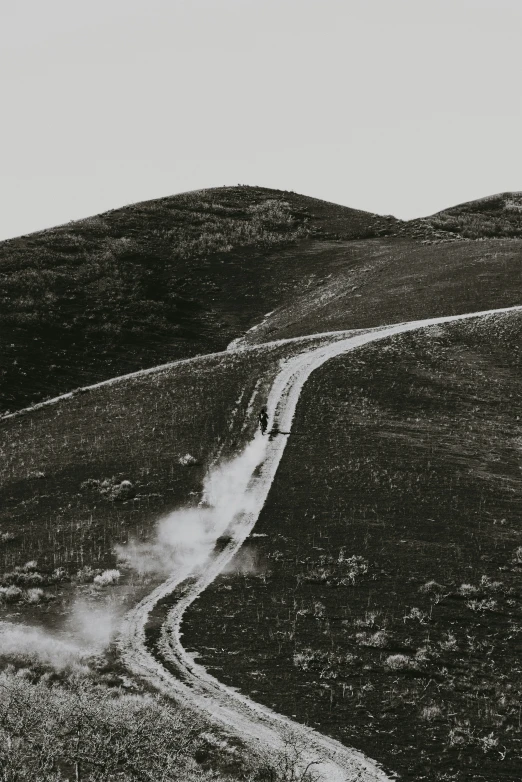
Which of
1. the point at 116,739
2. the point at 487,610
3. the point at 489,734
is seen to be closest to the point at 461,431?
the point at 487,610

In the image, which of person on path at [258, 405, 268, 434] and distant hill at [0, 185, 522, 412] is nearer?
person on path at [258, 405, 268, 434]

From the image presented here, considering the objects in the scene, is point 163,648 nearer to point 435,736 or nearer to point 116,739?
point 116,739

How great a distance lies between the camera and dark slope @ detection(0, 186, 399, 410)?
5953cm

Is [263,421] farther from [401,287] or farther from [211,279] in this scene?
[211,279]

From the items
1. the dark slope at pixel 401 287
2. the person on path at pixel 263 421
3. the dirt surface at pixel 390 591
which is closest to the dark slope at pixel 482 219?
the dark slope at pixel 401 287

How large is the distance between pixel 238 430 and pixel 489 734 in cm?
2297

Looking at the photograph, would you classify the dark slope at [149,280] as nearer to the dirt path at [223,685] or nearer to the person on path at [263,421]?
the person on path at [263,421]

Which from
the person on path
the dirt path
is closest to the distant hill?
the person on path

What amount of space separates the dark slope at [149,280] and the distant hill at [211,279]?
17 cm

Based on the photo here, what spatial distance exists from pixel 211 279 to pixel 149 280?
5.93 meters

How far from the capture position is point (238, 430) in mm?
37500

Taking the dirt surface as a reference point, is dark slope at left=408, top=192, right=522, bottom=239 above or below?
A: above

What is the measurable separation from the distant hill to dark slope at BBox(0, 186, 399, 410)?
17 centimetres

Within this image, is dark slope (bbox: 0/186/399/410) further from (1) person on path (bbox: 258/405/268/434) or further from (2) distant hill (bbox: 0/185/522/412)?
(1) person on path (bbox: 258/405/268/434)
